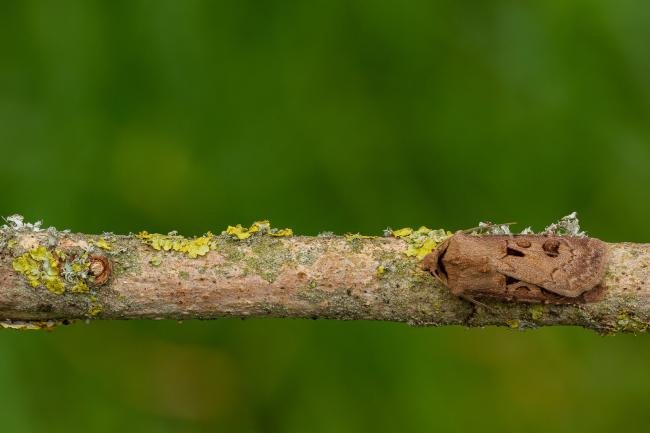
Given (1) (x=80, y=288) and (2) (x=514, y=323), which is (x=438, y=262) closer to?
(2) (x=514, y=323)

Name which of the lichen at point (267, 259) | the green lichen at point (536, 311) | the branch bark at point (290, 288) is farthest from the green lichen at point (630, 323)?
the lichen at point (267, 259)

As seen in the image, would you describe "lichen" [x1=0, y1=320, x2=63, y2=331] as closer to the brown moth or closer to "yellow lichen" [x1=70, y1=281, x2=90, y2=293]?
"yellow lichen" [x1=70, y1=281, x2=90, y2=293]

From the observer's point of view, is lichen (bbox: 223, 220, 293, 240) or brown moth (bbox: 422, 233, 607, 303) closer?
brown moth (bbox: 422, 233, 607, 303)

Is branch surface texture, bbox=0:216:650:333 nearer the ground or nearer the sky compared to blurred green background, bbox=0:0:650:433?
nearer the ground

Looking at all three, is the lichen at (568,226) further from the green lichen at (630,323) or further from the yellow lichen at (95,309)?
the yellow lichen at (95,309)

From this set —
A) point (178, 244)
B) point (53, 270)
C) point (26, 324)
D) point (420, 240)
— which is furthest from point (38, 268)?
point (420, 240)

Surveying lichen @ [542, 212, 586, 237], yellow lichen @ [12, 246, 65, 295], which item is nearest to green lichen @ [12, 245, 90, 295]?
yellow lichen @ [12, 246, 65, 295]
